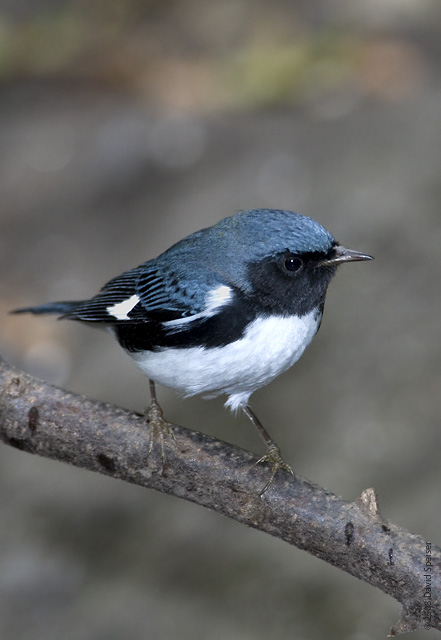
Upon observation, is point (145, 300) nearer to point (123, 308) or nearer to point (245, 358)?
point (123, 308)

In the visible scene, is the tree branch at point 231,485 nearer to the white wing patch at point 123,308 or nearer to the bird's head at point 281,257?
the white wing patch at point 123,308

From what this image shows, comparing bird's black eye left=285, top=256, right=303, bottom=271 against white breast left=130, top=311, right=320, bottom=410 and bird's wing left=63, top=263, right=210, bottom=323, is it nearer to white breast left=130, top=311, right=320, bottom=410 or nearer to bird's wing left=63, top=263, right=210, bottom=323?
white breast left=130, top=311, right=320, bottom=410

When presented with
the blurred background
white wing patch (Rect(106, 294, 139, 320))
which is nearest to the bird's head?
white wing patch (Rect(106, 294, 139, 320))

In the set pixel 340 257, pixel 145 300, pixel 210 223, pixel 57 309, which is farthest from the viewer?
pixel 210 223

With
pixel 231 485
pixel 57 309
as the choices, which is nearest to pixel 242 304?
pixel 231 485

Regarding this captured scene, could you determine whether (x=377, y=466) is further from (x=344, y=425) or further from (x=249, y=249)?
(x=249, y=249)

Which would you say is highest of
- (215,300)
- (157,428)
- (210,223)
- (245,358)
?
(210,223)

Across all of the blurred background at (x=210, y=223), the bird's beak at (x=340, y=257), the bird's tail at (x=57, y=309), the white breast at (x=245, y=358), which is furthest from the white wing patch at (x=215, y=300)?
the blurred background at (x=210, y=223)
